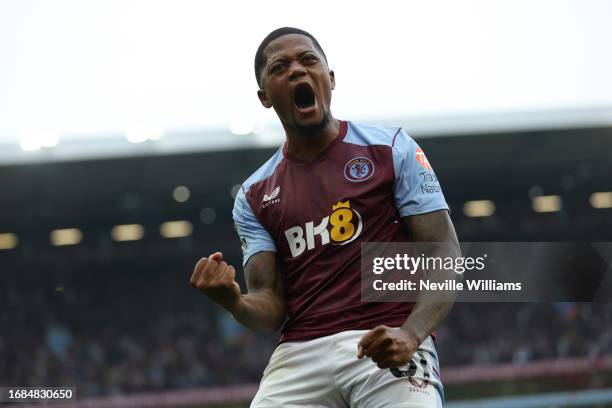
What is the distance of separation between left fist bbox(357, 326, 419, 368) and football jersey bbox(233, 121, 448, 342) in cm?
34

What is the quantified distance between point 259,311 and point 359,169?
0.64m

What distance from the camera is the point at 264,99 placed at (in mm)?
3660

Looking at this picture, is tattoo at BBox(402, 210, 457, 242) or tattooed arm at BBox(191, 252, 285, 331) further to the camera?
tattoo at BBox(402, 210, 457, 242)

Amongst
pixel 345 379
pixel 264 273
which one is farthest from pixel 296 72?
pixel 345 379

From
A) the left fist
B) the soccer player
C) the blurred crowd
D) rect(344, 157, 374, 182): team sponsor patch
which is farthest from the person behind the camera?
the blurred crowd

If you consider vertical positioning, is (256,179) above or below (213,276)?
above

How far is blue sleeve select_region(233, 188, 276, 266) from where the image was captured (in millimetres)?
3479

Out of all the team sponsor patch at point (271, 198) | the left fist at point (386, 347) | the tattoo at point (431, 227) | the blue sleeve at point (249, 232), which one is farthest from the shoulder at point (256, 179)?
the left fist at point (386, 347)

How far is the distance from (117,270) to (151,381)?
4801mm

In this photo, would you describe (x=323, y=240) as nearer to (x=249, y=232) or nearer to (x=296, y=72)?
(x=249, y=232)

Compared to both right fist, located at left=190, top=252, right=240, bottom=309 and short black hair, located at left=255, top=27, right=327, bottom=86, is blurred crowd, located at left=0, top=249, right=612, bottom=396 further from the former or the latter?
right fist, located at left=190, top=252, right=240, bottom=309

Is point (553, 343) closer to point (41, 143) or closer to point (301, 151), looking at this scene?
point (41, 143)

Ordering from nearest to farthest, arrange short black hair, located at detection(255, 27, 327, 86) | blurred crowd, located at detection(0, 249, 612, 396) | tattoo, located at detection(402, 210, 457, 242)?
1. tattoo, located at detection(402, 210, 457, 242)
2. short black hair, located at detection(255, 27, 327, 86)
3. blurred crowd, located at detection(0, 249, 612, 396)

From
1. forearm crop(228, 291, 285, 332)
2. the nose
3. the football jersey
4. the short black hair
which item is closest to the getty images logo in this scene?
the football jersey
